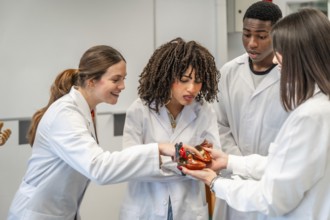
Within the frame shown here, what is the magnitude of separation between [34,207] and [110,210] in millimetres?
1351

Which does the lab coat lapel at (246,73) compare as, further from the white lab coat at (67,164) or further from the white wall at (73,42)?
the white wall at (73,42)

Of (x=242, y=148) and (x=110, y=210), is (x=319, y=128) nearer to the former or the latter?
(x=242, y=148)

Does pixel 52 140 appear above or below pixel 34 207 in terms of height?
above

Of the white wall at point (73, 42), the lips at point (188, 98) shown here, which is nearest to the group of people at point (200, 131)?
the lips at point (188, 98)

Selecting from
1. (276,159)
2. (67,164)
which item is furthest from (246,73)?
(67,164)

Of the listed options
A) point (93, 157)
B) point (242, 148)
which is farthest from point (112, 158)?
point (242, 148)

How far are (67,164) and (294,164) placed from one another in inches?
29.6

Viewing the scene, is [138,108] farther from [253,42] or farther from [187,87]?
[253,42]

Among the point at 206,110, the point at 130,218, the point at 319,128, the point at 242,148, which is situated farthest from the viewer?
the point at 242,148

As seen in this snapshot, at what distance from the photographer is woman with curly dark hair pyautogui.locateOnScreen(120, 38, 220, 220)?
56.1 inches

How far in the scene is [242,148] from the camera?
1.76 meters

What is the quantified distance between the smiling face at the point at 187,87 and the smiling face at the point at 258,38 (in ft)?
1.31

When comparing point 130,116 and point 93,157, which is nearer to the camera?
point 93,157

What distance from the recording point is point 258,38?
1.69 metres
